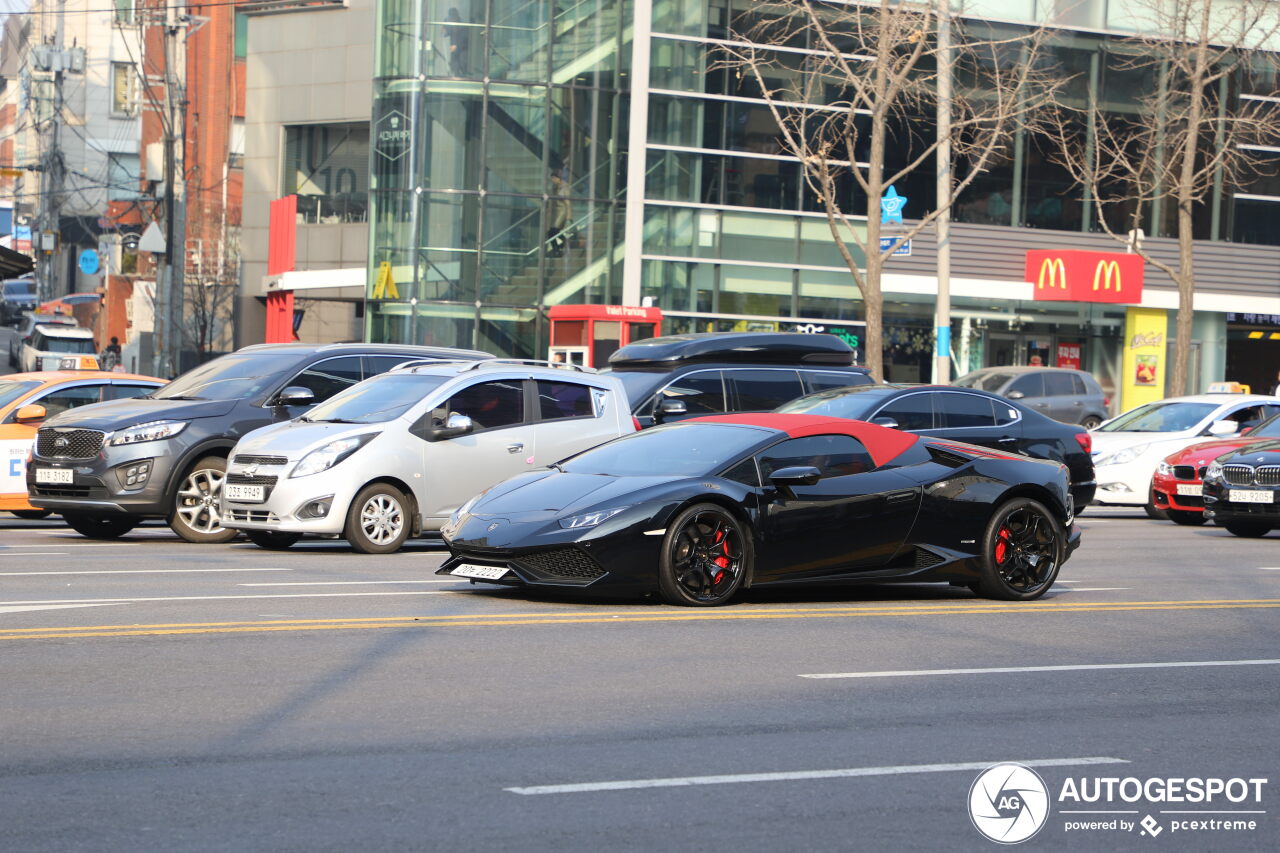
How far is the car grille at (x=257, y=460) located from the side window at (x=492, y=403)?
161 cm

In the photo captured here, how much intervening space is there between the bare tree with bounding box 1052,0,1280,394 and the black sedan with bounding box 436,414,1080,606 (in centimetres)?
2614

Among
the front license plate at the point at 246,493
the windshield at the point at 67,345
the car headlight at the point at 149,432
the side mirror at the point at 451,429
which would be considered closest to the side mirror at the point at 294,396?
the car headlight at the point at 149,432

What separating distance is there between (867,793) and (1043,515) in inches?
265

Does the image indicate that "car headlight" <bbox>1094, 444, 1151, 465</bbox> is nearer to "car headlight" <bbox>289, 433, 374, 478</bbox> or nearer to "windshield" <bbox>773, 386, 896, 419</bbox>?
"windshield" <bbox>773, 386, 896, 419</bbox>

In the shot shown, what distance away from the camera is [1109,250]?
138ft

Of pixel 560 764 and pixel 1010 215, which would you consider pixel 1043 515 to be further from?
pixel 1010 215

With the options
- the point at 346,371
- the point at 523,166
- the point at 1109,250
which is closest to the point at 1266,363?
the point at 1109,250

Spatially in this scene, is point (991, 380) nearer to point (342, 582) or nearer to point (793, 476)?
point (793, 476)

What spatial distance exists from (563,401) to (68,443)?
457 cm

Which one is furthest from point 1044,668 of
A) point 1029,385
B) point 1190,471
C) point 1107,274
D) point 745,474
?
point 1107,274

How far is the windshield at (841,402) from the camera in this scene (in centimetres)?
1772

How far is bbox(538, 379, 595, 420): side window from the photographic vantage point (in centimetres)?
1600

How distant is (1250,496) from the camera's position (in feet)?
61.8

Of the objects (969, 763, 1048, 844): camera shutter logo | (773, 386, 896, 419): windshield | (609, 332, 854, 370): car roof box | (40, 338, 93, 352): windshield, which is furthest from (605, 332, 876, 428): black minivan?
(40, 338, 93, 352): windshield
